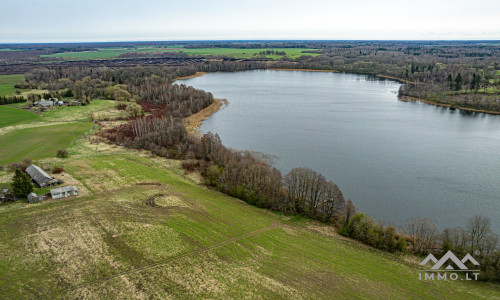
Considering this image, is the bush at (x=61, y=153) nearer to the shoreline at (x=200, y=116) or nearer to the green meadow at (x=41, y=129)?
the green meadow at (x=41, y=129)

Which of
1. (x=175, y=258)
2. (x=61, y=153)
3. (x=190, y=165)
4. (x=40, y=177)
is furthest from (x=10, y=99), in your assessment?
(x=175, y=258)

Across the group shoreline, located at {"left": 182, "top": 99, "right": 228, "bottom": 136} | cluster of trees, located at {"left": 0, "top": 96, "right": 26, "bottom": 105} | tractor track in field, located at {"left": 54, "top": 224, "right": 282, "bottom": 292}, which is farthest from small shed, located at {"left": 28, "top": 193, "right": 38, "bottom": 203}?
cluster of trees, located at {"left": 0, "top": 96, "right": 26, "bottom": 105}

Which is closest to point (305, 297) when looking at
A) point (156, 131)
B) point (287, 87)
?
point (156, 131)

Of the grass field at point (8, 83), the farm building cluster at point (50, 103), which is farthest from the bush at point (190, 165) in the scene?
the grass field at point (8, 83)

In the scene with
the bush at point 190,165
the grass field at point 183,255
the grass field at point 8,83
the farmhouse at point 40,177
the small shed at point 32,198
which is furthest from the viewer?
the grass field at point 8,83

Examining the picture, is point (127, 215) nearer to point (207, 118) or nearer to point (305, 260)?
point (305, 260)

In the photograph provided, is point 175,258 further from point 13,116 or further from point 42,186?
point 13,116

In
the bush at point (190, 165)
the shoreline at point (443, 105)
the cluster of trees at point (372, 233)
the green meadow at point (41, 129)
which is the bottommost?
the cluster of trees at point (372, 233)
